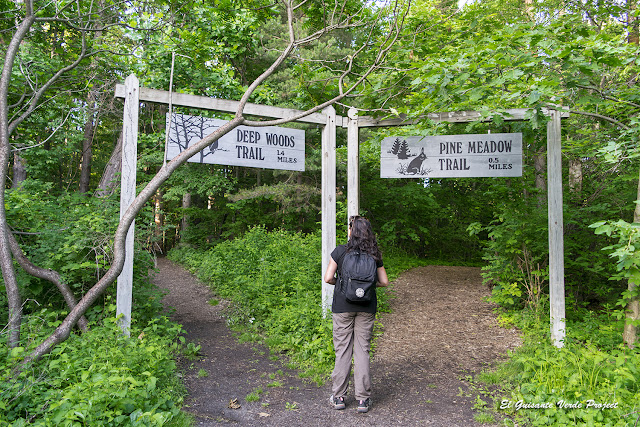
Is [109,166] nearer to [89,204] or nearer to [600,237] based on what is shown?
[89,204]

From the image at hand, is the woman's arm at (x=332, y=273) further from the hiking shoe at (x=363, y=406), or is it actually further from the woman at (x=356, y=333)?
the hiking shoe at (x=363, y=406)

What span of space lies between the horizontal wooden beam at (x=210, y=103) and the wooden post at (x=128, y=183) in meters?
0.12

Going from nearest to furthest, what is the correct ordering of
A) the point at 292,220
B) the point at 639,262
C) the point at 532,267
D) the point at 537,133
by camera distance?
the point at 639,262 → the point at 537,133 → the point at 532,267 → the point at 292,220

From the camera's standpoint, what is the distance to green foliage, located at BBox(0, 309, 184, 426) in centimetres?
288

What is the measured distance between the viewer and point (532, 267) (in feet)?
22.2

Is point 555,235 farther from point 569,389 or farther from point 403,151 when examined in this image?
point 569,389

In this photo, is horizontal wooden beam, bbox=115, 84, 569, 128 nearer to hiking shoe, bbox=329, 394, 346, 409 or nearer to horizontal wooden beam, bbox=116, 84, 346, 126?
horizontal wooden beam, bbox=116, 84, 346, 126

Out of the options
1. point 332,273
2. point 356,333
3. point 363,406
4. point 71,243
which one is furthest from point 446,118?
point 71,243

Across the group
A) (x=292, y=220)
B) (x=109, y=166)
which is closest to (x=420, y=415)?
(x=109, y=166)

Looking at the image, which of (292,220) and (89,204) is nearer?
(89,204)

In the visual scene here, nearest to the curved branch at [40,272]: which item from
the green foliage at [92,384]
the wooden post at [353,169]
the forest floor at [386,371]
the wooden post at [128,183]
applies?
the green foliage at [92,384]

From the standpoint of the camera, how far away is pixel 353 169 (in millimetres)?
6051

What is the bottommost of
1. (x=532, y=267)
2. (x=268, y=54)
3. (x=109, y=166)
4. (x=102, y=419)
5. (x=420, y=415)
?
(x=420, y=415)

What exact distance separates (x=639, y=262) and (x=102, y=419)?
4.31 meters
